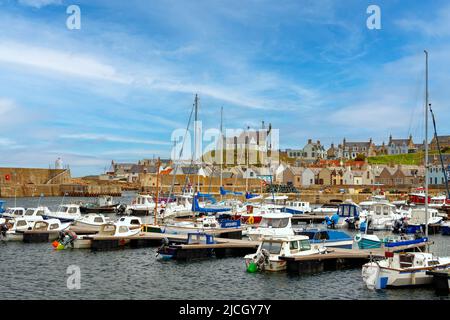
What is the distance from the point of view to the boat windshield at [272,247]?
30406 mm

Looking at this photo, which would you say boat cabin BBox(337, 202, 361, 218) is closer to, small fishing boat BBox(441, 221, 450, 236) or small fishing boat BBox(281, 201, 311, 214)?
small fishing boat BBox(281, 201, 311, 214)

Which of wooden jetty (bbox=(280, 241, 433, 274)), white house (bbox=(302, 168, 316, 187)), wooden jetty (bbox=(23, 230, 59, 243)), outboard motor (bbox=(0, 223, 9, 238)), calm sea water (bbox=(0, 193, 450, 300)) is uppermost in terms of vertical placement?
white house (bbox=(302, 168, 316, 187))

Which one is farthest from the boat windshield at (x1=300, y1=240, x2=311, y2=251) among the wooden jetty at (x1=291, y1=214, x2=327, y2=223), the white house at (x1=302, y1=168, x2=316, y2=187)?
the white house at (x1=302, y1=168, x2=316, y2=187)

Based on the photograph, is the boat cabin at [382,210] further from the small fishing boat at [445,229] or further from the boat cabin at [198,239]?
the boat cabin at [198,239]

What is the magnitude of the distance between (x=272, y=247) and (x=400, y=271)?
7879mm

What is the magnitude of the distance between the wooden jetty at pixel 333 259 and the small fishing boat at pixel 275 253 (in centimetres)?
52

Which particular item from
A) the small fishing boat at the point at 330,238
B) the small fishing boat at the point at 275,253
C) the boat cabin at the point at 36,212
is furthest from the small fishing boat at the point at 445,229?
the boat cabin at the point at 36,212

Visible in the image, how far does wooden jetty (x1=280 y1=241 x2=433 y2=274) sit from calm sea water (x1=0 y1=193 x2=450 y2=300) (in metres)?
0.62

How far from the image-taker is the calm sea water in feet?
82.4

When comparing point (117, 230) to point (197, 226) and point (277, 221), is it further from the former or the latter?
point (277, 221)

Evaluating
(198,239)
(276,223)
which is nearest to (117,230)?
(198,239)

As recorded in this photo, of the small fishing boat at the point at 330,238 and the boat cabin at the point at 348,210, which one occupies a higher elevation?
the boat cabin at the point at 348,210

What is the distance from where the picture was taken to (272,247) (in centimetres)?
3062
